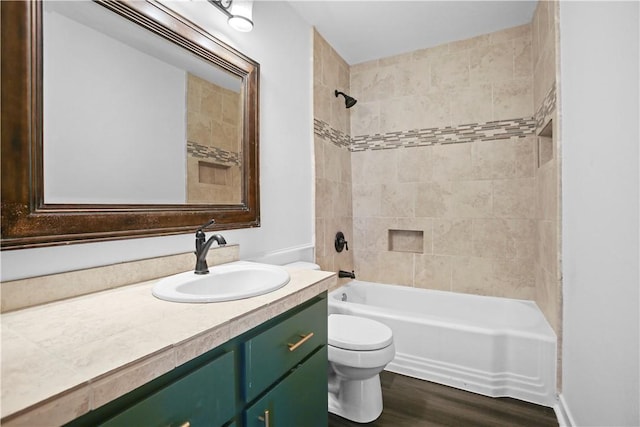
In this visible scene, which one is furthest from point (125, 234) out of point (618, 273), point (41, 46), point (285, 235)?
point (618, 273)

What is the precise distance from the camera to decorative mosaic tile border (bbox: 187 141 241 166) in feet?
4.84

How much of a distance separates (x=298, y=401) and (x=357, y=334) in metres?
0.70

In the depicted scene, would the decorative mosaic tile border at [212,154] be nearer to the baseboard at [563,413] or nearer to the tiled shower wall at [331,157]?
the tiled shower wall at [331,157]

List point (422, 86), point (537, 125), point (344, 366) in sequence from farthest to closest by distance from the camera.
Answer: point (422, 86), point (537, 125), point (344, 366)

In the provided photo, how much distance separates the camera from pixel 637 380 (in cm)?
95

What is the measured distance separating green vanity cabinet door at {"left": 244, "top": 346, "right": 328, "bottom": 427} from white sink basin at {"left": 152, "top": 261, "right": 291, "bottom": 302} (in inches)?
11.8

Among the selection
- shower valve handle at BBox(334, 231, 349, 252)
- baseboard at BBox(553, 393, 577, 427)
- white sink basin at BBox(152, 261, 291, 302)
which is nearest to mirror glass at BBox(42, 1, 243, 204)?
white sink basin at BBox(152, 261, 291, 302)

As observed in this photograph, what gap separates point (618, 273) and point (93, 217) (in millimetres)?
1775

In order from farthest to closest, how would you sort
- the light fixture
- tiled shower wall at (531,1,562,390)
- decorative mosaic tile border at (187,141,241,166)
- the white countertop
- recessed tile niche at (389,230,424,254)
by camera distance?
1. recessed tile niche at (389,230,424,254)
2. tiled shower wall at (531,1,562,390)
3. the light fixture
4. decorative mosaic tile border at (187,141,241,166)
5. the white countertop

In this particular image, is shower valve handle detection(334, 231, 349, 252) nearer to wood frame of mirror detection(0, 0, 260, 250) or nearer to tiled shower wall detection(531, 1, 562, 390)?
tiled shower wall detection(531, 1, 562, 390)

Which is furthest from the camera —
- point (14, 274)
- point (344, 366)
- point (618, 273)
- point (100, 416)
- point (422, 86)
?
point (422, 86)

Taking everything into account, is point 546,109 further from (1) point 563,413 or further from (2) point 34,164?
(2) point 34,164

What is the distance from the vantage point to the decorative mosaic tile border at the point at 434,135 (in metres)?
2.49

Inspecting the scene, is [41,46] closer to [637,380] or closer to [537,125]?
[637,380]
